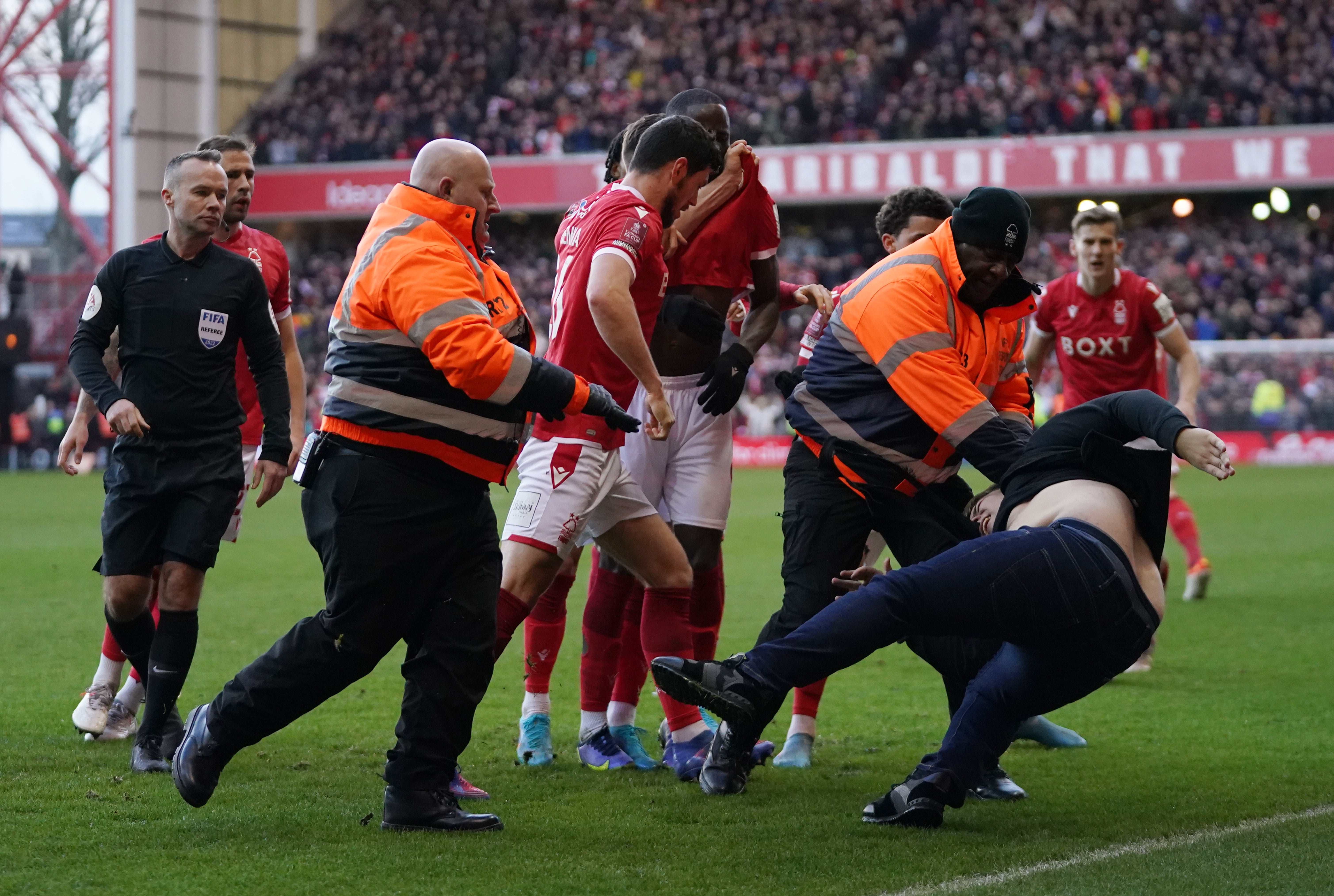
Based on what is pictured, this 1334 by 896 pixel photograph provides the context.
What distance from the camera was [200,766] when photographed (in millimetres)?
4215

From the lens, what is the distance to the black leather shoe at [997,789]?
489 centimetres

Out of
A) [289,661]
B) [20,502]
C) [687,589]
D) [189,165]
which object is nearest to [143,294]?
[189,165]

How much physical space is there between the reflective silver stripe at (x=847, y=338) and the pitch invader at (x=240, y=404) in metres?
2.03

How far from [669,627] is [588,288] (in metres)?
1.24

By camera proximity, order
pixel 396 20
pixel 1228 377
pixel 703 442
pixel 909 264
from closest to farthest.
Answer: pixel 909 264
pixel 703 442
pixel 1228 377
pixel 396 20

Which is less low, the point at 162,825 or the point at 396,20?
the point at 396,20

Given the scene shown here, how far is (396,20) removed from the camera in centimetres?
3916

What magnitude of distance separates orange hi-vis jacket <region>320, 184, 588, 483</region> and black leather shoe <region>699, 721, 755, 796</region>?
1197 millimetres

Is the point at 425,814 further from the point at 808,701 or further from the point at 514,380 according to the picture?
the point at 808,701

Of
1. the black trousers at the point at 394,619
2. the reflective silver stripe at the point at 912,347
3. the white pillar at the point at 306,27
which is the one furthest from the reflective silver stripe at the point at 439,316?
the white pillar at the point at 306,27

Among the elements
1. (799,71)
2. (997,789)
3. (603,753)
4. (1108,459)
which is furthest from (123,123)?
(1108,459)

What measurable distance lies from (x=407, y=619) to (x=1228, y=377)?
23.3 m

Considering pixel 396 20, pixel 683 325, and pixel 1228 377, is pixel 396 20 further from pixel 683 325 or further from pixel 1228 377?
pixel 683 325

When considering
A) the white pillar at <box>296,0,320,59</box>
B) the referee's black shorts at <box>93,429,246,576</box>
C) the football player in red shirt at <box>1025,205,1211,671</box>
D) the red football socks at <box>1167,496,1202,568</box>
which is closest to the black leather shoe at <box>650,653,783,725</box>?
the referee's black shorts at <box>93,429,246,576</box>
